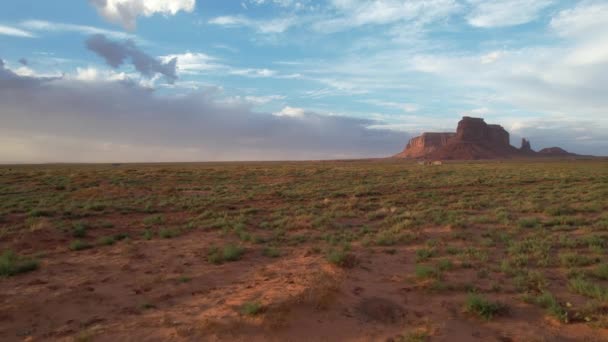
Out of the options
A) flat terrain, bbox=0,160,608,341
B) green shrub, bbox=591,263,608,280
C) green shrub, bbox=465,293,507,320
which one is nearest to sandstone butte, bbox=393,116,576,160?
flat terrain, bbox=0,160,608,341

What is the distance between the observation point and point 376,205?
1661 centimetres

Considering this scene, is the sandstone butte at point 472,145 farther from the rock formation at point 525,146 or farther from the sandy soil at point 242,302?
the sandy soil at point 242,302

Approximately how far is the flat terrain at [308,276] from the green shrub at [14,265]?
3 centimetres

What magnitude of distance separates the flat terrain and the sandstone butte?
134 meters

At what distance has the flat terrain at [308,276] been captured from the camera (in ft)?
16.2

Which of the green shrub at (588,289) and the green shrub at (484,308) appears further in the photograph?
the green shrub at (588,289)

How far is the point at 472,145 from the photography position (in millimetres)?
146000

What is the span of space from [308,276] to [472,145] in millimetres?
153915

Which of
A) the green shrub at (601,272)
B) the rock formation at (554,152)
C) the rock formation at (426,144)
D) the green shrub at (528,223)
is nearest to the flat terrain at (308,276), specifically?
the green shrub at (601,272)

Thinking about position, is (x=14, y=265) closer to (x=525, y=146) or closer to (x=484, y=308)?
(x=484, y=308)

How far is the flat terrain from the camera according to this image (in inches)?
194

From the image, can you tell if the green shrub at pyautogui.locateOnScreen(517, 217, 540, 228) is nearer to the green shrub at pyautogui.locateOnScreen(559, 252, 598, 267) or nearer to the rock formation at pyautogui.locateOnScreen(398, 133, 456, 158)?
the green shrub at pyautogui.locateOnScreen(559, 252, 598, 267)

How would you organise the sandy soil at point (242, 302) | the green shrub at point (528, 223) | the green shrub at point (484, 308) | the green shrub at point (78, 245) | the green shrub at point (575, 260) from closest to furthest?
the sandy soil at point (242, 302) < the green shrub at point (484, 308) < the green shrub at point (575, 260) < the green shrub at point (78, 245) < the green shrub at point (528, 223)

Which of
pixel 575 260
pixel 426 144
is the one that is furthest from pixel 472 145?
pixel 575 260
